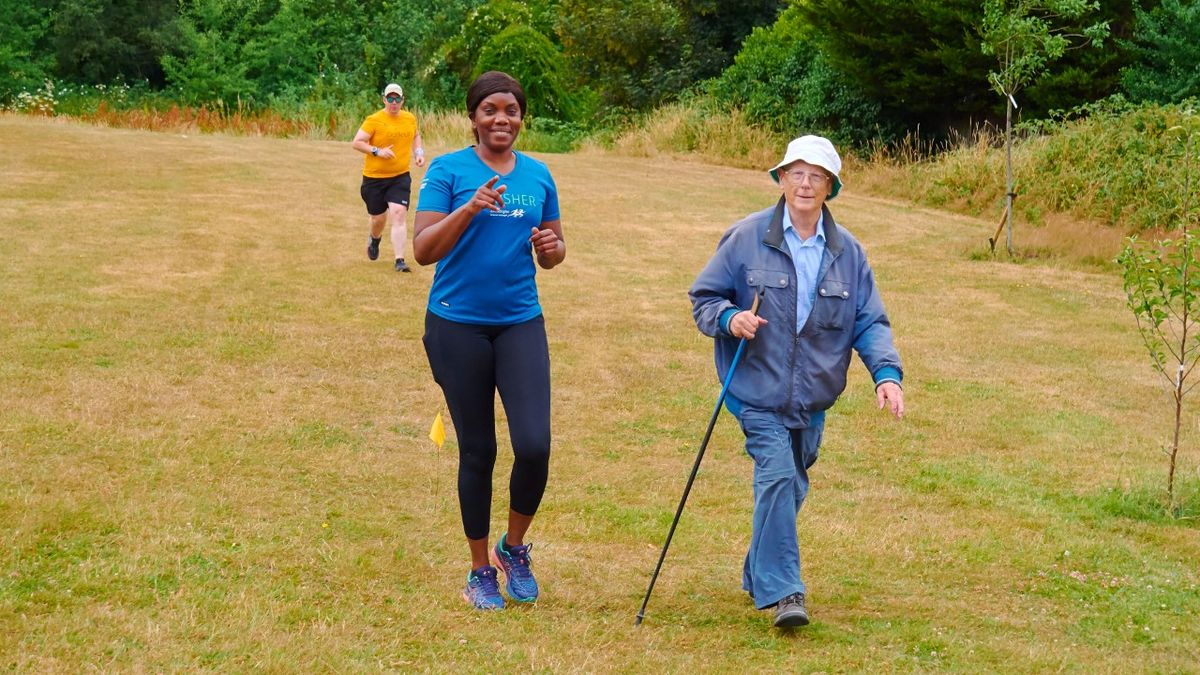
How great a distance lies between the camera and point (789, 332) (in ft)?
17.6

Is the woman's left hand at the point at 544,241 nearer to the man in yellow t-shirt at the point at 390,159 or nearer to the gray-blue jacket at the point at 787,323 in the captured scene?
Answer: the gray-blue jacket at the point at 787,323

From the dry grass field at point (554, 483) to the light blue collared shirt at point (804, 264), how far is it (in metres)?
1.28

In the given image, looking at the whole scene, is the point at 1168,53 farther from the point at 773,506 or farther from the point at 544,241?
the point at 544,241

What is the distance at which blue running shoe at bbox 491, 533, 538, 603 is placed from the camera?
5.63 m

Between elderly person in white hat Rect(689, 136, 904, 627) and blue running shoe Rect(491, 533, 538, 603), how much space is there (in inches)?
36.4

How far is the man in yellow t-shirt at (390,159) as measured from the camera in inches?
551

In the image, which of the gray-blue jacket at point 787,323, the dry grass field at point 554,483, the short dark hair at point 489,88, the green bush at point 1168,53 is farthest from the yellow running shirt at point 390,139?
the green bush at point 1168,53

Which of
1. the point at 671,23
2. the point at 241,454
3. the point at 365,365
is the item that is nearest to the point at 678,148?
A: the point at 671,23

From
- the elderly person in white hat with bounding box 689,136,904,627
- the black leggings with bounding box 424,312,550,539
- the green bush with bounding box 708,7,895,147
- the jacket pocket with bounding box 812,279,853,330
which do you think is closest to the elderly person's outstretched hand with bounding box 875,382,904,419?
the elderly person in white hat with bounding box 689,136,904,627

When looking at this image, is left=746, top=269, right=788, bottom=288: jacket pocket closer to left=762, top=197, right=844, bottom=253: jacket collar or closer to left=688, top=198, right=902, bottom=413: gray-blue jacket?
left=688, top=198, right=902, bottom=413: gray-blue jacket

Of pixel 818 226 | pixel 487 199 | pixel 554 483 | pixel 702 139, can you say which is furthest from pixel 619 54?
pixel 487 199

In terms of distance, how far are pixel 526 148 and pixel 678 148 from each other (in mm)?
3678

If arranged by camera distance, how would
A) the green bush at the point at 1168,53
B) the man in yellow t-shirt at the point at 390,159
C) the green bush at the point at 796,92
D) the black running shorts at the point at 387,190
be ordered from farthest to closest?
the green bush at the point at 796,92, the green bush at the point at 1168,53, the black running shorts at the point at 387,190, the man in yellow t-shirt at the point at 390,159

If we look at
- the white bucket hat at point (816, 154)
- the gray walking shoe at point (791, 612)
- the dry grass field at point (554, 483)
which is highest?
the white bucket hat at point (816, 154)
